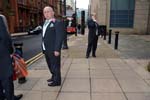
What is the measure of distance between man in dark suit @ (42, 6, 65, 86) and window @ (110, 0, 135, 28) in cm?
2514

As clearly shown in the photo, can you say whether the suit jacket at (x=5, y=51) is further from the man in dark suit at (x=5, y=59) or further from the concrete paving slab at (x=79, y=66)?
the concrete paving slab at (x=79, y=66)

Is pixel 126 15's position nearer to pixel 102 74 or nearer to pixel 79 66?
pixel 79 66

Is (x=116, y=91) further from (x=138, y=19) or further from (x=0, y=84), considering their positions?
(x=138, y=19)

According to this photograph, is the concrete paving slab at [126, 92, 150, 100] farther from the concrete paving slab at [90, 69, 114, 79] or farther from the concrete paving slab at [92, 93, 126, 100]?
the concrete paving slab at [90, 69, 114, 79]

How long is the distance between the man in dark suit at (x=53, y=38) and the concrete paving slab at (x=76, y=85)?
0.32 m

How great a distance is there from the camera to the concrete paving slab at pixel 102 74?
23.5 ft

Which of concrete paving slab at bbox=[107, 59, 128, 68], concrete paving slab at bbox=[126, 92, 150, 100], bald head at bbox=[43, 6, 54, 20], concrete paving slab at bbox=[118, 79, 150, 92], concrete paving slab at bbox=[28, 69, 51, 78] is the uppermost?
bald head at bbox=[43, 6, 54, 20]

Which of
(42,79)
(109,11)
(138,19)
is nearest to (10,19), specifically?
(109,11)

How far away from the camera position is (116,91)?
18.7 feet

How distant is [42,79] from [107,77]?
185 centimetres

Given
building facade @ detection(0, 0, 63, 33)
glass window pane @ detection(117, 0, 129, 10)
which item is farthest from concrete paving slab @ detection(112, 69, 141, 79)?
building facade @ detection(0, 0, 63, 33)

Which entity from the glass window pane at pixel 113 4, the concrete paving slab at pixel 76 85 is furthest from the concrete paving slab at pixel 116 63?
the glass window pane at pixel 113 4

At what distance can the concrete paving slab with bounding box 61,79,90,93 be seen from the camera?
19.1ft

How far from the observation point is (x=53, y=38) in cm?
595
